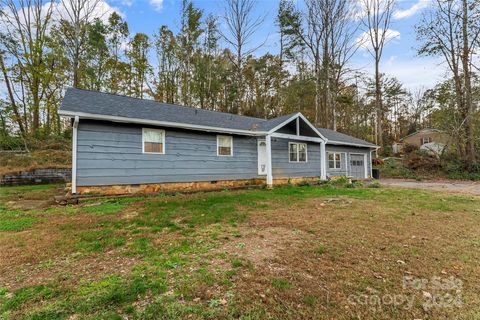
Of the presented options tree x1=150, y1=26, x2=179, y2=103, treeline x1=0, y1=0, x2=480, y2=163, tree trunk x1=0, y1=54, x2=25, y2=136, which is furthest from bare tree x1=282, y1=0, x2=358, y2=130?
A: tree trunk x1=0, y1=54, x2=25, y2=136

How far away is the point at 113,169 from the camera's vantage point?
26.2 ft

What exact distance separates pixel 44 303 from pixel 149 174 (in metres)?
6.69

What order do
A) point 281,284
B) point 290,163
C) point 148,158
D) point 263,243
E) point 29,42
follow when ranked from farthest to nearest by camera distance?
point 29,42 < point 290,163 < point 148,158 < point 263,243 < point 281,284

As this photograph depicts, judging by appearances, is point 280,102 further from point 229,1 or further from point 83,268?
point 83,268

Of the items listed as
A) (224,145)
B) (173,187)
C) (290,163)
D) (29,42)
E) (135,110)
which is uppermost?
(29,42)

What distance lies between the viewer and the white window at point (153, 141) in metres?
8.66

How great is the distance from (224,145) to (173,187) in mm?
2986

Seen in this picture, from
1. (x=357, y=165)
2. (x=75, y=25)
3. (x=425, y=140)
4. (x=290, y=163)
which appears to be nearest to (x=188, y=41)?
(x=75, y=25)

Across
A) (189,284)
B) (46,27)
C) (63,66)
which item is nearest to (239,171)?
(189,284)

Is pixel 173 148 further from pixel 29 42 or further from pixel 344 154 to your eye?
pixel 29 42

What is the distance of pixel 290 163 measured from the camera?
1270 centimetres

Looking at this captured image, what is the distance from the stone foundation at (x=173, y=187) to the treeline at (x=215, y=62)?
12.2 metres

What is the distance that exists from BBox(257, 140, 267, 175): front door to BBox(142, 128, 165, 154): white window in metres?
4.86

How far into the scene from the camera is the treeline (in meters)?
17.7
